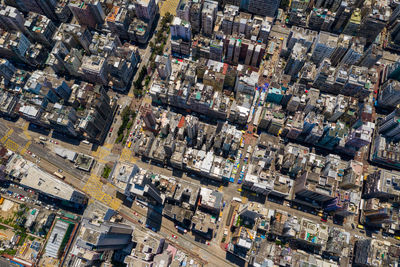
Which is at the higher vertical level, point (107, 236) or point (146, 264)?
point (107, 236)

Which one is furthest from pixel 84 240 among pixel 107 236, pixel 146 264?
pixel 146 264

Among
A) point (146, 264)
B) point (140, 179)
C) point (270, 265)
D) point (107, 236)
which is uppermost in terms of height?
point (140, 179)

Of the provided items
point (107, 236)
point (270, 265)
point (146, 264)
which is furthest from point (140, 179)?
point (270, 265)

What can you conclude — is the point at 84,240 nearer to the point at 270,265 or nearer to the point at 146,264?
the point at 146,264

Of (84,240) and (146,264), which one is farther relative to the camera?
(146,264)

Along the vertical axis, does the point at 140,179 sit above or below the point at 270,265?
above

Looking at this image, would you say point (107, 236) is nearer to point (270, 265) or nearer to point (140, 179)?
point (140, 179)

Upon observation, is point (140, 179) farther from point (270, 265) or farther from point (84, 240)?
point (270, 265)

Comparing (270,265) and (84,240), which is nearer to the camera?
(84,240)
